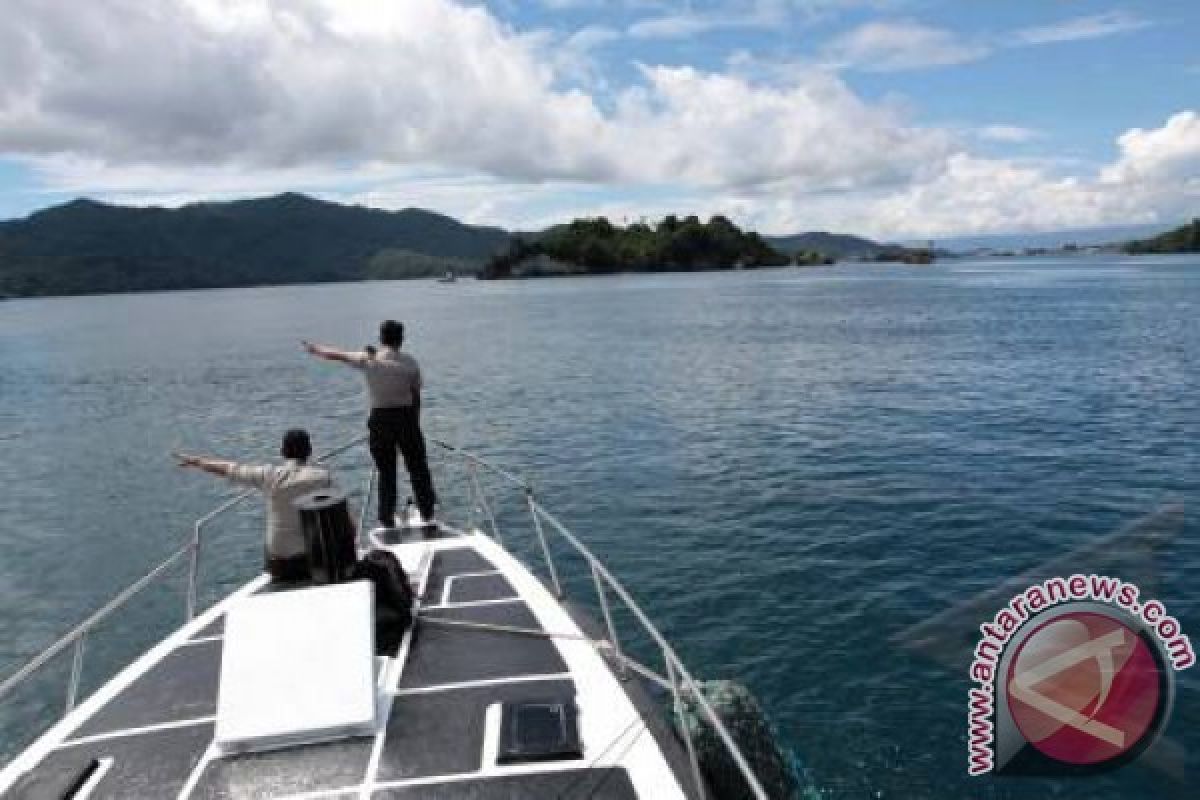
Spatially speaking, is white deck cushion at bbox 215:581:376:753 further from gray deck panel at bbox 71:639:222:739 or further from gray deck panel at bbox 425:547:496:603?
gray deck panel at bbox 425:547:496:603

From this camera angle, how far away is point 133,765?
700 cm

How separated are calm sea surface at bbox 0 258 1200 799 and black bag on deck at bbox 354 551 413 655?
6.41 m

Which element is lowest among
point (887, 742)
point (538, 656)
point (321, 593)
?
point (887, 742)

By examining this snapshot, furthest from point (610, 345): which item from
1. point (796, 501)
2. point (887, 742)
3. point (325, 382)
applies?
point (887, 742)

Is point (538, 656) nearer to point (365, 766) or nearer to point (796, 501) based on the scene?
point (365, 766)

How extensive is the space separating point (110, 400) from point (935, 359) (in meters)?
49.1

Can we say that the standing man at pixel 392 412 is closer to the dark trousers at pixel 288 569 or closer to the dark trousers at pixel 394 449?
the dark trousers at pixel 394 449

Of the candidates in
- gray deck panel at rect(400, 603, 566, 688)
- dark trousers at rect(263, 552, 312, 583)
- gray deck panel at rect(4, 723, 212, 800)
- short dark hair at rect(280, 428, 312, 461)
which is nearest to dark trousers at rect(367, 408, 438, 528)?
dark trousers at rect(263, 552, 312, 583)

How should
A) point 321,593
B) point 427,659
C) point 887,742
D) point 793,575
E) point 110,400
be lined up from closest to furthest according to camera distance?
1. point 321,593
2. point 427,659
3. point 887,742
4. point 793,575
5. point 110,400

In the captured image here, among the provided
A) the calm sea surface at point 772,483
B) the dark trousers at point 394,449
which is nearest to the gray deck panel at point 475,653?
the dark trousers at point 394,449

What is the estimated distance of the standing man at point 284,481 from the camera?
9.30 meters

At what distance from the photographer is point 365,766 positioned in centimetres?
673

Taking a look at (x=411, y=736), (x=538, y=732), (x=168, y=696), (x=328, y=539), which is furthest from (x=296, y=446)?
(x=538, y=732)
